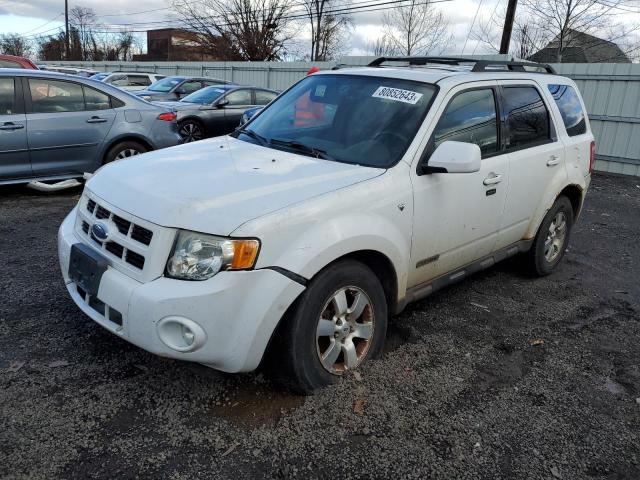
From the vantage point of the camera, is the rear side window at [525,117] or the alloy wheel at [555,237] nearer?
the rear side window at [525,117]

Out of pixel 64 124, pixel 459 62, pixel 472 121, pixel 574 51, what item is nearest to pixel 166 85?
pixel 64 124

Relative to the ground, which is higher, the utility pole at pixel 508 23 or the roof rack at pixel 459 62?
the utility pole at pixel 508 23

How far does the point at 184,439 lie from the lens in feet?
8.82

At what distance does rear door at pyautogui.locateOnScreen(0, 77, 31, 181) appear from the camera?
6.61 m

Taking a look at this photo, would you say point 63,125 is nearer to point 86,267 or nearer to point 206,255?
point 86,267

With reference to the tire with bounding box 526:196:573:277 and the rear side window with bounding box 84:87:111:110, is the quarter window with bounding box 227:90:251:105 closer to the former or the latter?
the rear side window with bounding box 84:87:111:110

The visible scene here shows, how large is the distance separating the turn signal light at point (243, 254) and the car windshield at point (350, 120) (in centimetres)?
111

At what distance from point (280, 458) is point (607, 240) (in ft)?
18.9

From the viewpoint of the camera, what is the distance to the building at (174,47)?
157ft

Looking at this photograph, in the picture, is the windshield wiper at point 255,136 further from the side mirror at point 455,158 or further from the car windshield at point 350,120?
the side mirror at point 455,158

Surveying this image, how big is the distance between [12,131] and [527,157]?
5.76 metres

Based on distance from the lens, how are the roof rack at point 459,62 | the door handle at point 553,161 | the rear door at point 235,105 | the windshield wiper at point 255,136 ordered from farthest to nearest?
1. the rear door at point 235,105
2. the door handle at point 553,161
3. the roof rack at point 459,62
4. the windshield wiper at point 255,136

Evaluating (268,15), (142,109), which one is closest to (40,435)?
(142,109)

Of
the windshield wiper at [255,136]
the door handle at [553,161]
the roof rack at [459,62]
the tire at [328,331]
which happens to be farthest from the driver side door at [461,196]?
the windshield wiper at [255,136]
